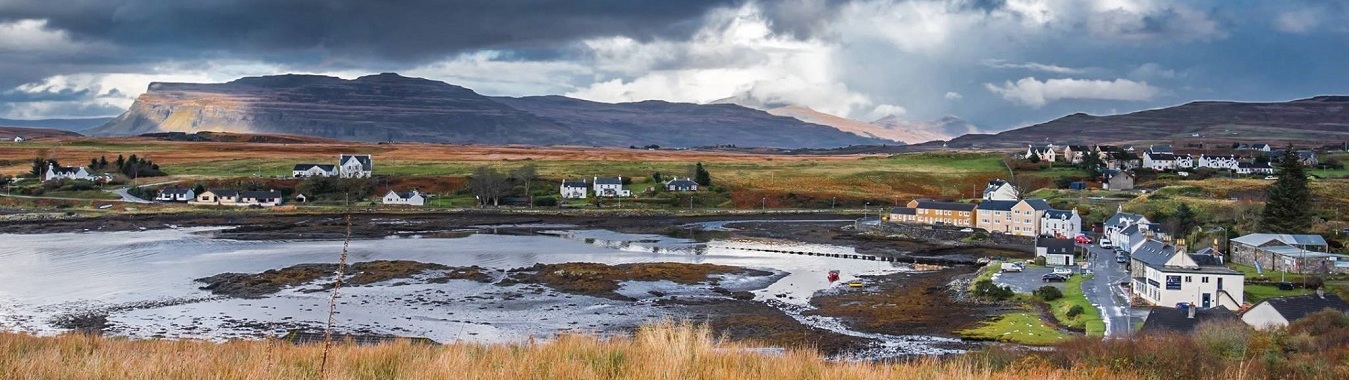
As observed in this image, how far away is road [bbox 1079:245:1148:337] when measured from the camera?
29.0 metres

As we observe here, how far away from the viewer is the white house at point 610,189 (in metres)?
101

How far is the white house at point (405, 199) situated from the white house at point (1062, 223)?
55523 millimetres

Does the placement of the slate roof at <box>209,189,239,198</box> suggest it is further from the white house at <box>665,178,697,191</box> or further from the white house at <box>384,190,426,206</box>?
the white house at <box>665,178,697,191</box>

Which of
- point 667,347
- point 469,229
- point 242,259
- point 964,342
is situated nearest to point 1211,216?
point 964,342

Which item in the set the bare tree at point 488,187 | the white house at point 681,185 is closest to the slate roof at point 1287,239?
the white house at point 681,185

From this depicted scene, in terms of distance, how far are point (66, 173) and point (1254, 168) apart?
12100 centimetres

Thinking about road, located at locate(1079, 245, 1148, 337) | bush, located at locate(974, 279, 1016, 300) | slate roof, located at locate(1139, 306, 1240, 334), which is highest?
slate roof, located at locate(1139, 306, 1240, 334)

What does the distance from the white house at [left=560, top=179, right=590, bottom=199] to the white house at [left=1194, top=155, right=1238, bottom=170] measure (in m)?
65.9

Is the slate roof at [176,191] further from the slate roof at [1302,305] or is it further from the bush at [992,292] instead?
the slate roof at [1302,305]

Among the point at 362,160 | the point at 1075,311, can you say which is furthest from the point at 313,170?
the point at 1075,311

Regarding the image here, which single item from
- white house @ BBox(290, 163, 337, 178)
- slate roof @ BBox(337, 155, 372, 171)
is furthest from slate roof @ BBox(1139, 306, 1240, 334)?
slate roof @ BBox(337, 155, 372, 171)

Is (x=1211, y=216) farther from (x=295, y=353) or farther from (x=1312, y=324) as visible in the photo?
(x=295, y=353)

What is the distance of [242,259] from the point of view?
2018 inches

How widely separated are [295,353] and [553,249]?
49288 millimetres
